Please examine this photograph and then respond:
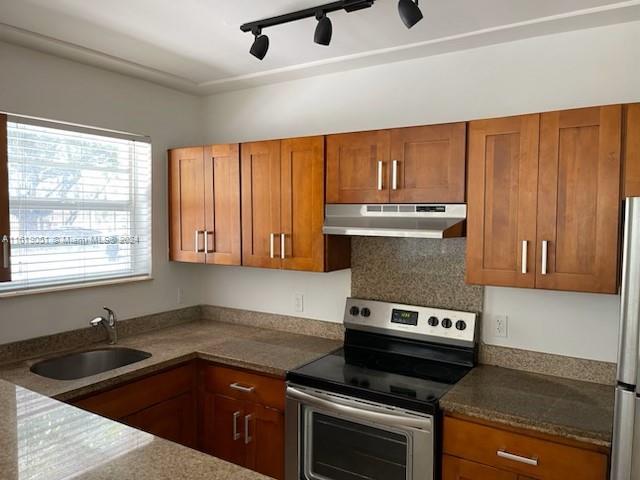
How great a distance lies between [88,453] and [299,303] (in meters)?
1.95

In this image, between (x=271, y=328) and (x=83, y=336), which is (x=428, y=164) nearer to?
(x=271, y=328)

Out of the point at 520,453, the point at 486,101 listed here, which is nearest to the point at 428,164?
the point at 486,101

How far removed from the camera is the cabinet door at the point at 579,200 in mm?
1965

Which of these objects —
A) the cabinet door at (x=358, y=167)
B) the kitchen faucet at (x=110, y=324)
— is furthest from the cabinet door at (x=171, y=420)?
the cabinet door at (x=358, y=167)

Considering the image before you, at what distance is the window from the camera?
2609 mm

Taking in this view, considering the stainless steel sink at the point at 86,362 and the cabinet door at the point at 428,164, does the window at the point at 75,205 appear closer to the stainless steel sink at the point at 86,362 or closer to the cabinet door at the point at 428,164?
the stainless steel sink at the point at 86,362

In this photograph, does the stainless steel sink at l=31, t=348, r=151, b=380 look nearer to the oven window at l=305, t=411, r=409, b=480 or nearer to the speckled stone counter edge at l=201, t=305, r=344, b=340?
the speckled stone counter edge at l=201, t=305, r=344, b=340

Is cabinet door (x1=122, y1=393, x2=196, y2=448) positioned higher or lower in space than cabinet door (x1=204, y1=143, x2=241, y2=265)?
lower

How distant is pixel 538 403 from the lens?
6.69 feet

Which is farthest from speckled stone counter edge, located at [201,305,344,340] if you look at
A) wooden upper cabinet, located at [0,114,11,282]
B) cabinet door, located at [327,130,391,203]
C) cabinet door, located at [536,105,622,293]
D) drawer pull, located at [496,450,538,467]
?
wooden upper cabinet, located at [0,114,11,282]

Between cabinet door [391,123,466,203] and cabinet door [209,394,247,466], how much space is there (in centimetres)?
144

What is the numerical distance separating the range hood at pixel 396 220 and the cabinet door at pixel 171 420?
1.27 metres

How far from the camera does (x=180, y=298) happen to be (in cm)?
353

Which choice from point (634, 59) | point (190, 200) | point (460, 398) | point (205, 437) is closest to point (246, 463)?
point (205, 437)
